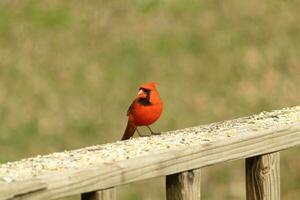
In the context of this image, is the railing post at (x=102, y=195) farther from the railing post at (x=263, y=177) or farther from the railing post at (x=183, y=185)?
the railing post at (x=263, y=177)

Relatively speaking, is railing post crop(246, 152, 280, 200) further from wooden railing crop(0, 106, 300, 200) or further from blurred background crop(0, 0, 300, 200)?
blurred background crop(0, 0, 300, 200)

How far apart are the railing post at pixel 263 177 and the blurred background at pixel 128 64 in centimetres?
572

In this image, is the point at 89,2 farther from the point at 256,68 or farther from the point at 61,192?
the point at 61,192

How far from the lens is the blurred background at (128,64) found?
1047 cm

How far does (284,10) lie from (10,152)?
163 inches

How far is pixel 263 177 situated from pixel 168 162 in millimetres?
560

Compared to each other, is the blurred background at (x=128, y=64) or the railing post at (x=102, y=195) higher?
the blurred background at (x=128, y=64)

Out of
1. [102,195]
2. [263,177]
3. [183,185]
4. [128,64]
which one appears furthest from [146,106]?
[128,64]

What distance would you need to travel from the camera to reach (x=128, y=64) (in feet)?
36.4

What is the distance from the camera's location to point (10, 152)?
992 cm

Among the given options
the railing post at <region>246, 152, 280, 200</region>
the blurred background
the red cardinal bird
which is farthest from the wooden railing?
the blurred background

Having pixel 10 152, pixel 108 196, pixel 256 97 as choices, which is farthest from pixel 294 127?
pixel 256 97

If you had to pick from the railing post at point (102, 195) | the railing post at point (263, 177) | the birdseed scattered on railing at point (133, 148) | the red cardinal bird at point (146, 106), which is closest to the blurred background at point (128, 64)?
the red cardinal bird at point (146, 106)

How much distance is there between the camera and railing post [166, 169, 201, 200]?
11.9ft
